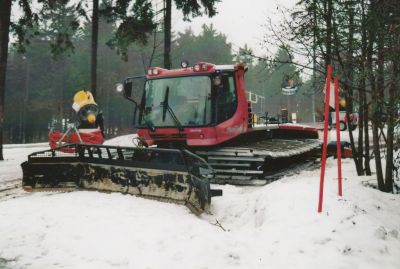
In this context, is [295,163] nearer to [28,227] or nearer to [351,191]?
[351,191]

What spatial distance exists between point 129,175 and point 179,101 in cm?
298

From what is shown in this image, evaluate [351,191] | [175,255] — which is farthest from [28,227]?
[351,191]

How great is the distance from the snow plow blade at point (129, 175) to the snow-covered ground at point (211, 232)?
0.89 feet

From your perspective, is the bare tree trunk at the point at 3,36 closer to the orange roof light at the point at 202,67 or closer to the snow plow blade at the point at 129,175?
the snow plow blade at the point at 129,175

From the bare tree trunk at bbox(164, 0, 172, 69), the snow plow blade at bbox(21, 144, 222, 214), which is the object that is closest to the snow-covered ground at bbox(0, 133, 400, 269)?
the snow plow blade at bbox(21, 144, 222, 214)

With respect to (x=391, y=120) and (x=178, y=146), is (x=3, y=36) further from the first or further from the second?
(x=391, y=120)

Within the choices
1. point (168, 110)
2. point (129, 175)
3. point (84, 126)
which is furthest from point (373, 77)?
point (84, 126)

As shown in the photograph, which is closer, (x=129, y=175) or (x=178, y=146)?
(x=129, y=175)

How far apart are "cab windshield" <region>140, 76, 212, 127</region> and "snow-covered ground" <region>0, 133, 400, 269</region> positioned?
3136 mm

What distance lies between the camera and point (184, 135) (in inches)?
379

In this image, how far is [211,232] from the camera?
5316 mm

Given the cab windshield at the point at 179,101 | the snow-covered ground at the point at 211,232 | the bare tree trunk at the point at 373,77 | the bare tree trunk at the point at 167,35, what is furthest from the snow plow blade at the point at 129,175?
the bare tree trunk at the point at 167,35

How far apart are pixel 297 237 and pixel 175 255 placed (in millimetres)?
1384

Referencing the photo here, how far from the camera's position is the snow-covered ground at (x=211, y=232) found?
4410 mm
